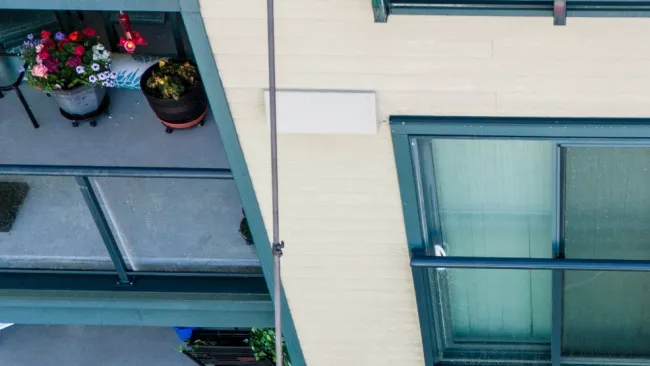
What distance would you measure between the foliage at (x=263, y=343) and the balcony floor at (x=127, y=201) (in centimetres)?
137

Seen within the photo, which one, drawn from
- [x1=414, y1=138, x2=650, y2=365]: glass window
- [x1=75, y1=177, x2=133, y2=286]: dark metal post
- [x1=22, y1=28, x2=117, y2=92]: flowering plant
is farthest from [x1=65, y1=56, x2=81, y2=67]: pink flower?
[x1=414, y1=138, x2=650, y2=365]: glass window

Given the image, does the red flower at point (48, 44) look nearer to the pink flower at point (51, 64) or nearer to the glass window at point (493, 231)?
the pink flower at point (51, 64)

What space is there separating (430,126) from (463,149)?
489 mm

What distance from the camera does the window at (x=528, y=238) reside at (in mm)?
6461

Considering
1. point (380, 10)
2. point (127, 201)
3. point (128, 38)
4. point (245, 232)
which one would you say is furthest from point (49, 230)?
point (380, 10)

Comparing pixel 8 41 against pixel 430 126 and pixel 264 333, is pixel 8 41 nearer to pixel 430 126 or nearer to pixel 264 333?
pixel 264 333

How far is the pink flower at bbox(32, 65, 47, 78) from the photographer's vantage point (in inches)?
327

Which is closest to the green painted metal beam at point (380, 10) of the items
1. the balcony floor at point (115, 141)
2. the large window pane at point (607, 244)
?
the large window pane at point (607, 244)

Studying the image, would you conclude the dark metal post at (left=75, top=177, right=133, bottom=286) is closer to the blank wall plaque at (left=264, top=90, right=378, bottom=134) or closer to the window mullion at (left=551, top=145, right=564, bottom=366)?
the blank wall plaque at (left=264, top=90, right=378, bottom=134)

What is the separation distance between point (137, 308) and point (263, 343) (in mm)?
1720

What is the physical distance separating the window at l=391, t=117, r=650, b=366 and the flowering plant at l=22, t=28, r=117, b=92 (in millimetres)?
3372

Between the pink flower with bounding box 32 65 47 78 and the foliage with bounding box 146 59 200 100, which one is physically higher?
the foliage with bounding box 146 59 200 100

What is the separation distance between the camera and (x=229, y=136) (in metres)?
6.45

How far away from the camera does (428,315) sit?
7.65m
